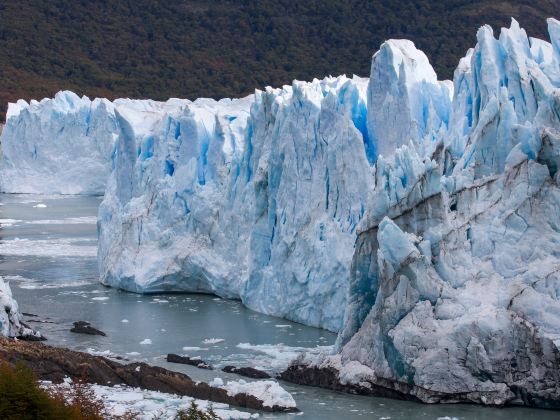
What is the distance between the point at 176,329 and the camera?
1549 cm

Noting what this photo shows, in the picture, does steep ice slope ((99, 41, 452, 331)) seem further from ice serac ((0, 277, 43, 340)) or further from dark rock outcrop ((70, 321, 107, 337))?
ice serac ((0, 277, 43, 340))

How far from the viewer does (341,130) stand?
15.6 meters

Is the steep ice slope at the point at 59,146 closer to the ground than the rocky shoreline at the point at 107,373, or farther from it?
farther from it

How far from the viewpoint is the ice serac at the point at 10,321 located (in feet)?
46.5

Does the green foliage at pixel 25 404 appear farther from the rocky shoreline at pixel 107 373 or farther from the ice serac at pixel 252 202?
the ice serac at pixel 252 202

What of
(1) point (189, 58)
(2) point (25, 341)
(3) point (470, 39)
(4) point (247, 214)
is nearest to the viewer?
(2) point (25, 341)

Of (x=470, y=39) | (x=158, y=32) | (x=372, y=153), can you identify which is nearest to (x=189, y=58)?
(x=158, y=32)

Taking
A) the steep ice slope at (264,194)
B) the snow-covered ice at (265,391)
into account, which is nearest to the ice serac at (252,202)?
the steep ice slope at (264,194)

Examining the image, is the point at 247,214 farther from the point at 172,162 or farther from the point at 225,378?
the point at 225,378

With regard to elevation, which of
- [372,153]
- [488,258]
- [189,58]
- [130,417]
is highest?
[189,58]

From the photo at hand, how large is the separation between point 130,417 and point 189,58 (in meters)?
51.5

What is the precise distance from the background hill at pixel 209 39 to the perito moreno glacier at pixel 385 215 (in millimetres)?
31747

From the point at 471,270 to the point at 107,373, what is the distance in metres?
3.86

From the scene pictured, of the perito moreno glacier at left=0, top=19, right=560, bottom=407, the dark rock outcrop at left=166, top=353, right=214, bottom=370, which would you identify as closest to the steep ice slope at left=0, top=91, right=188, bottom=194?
the perito moreno glacier at left=0, top=19, right=560, bottom=407
